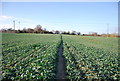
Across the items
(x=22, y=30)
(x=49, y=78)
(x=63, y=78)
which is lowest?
(x=63, y=78)

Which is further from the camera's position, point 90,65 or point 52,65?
point 90,65

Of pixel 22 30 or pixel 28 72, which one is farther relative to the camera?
pixel 22 30

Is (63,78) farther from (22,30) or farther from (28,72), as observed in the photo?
(22,30)

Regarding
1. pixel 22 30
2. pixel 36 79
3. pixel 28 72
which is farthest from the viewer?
pixel 22 30

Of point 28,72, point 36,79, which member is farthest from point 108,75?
point 28,72

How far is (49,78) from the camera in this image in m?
4.16

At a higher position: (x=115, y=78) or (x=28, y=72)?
(x=28, y=72)

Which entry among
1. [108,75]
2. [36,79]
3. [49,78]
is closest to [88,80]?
[108,75]

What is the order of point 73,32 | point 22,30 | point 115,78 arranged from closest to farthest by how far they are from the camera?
point 115,78 → point 22,30 → point 73,32

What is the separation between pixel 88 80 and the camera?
450 centimetres

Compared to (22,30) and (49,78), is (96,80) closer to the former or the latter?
(49,78)

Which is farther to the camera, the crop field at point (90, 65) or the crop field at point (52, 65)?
the crop field at point (90, 65)

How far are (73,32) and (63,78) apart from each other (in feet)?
228

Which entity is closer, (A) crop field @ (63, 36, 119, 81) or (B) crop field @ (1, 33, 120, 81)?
(B) crop field @ (1, 33, 120, 81)
